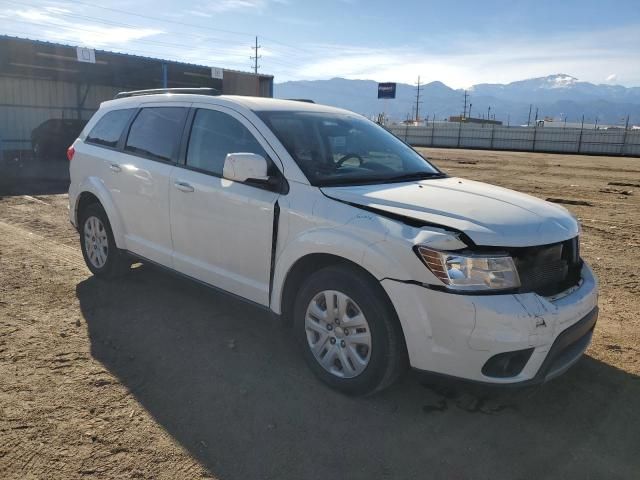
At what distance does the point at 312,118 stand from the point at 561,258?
212cm

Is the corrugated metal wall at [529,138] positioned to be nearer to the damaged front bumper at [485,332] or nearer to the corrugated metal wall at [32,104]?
the corrugated metal wall at [32,104]

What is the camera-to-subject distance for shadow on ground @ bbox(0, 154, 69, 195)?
1191cm

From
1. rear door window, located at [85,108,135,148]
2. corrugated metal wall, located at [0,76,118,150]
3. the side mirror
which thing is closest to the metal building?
Result: corrugated metal wall, located at [0,76,118,150]

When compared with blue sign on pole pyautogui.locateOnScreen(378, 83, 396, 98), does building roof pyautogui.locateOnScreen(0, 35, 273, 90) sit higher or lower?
lower

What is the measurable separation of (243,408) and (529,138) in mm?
39633

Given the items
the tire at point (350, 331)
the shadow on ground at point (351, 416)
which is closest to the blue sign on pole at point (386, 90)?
the shadow on ground at point (351, 416)

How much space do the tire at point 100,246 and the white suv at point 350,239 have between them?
0.68 ft

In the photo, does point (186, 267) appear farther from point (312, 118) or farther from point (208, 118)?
point (312, 118)

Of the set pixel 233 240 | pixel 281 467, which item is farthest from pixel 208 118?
pixel 281 467

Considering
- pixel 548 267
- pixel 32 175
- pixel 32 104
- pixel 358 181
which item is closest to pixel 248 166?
pixel 358 181

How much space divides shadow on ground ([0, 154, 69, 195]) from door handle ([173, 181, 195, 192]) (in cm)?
874

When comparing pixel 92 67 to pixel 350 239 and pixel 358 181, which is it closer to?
pixel 358 181

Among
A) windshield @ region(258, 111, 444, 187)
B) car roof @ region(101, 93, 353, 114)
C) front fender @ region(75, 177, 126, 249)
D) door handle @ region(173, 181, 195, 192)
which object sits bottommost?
front fender @ region(75, 177, 126, 249)

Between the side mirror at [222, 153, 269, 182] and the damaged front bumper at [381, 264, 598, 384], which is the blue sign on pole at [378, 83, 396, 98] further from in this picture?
the damaged front bumper at [381, 264, 598, 384]
